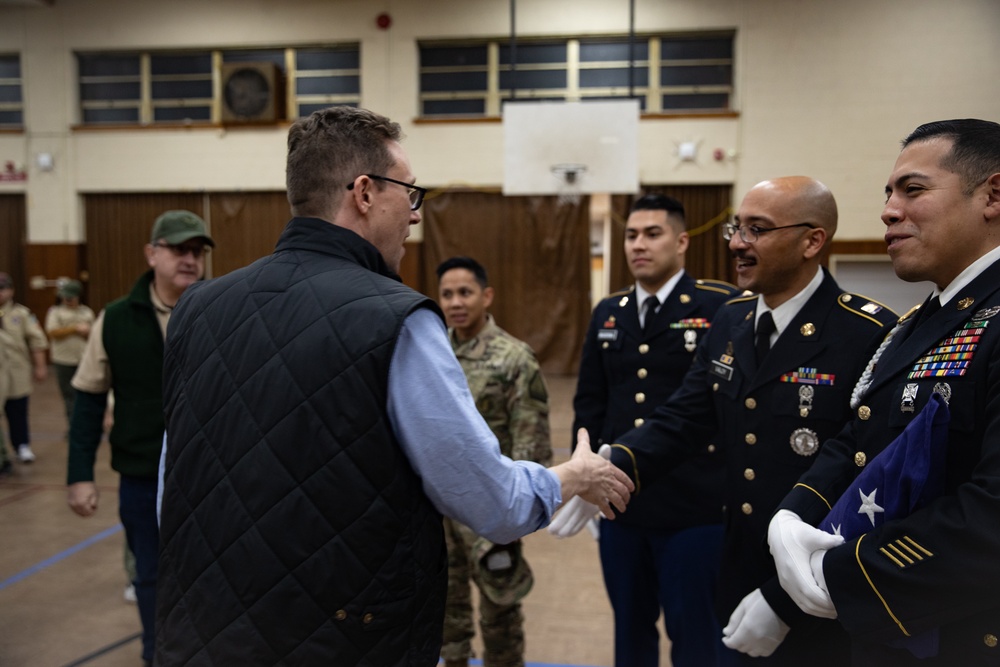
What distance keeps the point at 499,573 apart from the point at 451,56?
32.0 ft

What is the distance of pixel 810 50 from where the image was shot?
10.2 m

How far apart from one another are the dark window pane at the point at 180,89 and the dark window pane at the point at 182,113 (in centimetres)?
19

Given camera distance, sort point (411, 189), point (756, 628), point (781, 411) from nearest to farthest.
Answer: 1. point (411, 189)
2. point (756, 628)
3. point (781, 411)

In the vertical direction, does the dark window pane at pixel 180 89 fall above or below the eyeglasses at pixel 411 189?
above

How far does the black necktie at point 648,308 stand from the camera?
3.00 metres

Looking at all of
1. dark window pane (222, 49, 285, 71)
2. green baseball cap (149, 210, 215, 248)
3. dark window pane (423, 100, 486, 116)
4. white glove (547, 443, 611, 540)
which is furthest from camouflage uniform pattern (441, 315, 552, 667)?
dark window pane (222, 49, 285, 71)

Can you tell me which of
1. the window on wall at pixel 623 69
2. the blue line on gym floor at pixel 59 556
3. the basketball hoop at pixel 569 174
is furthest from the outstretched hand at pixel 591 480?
the window on wall at pixel 623 69

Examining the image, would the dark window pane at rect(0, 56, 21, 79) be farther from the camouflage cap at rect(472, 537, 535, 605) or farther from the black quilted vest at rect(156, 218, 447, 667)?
the black quilted vest at rect(156, 218, 447, 667)

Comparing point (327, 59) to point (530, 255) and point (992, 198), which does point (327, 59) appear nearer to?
point (530, 255)

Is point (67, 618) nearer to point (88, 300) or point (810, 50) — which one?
point (88, 300)

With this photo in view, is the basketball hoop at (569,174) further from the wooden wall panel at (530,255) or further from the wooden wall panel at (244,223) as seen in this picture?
the wooden wall panel at (244,223)

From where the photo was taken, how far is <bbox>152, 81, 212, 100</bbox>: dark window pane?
1162 centimetres

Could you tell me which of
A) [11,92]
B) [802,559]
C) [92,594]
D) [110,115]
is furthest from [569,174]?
[11,92]

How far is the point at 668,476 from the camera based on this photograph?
2701 mm
